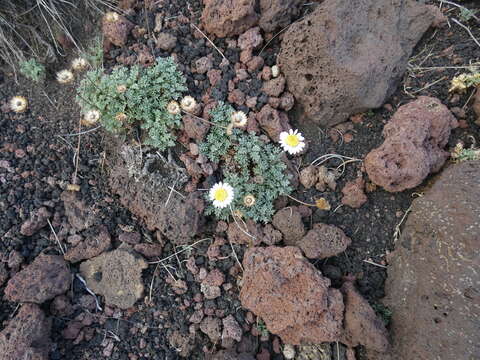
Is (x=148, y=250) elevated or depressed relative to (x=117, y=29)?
depressed

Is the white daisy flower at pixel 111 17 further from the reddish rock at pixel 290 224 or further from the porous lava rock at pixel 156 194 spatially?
the reddish rock at pixel 290 224

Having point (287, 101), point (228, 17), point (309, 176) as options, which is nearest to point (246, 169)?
point (309, 176)

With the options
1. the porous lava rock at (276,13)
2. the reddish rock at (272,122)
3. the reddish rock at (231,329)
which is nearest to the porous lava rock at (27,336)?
the reddish rock at (231,329)

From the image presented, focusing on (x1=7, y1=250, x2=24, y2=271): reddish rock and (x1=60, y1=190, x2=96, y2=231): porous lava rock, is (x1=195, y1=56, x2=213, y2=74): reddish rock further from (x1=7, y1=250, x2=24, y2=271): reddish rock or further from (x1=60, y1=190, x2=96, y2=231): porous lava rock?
(x1=7, y1=250, x2=24, y2=271): reddish rock

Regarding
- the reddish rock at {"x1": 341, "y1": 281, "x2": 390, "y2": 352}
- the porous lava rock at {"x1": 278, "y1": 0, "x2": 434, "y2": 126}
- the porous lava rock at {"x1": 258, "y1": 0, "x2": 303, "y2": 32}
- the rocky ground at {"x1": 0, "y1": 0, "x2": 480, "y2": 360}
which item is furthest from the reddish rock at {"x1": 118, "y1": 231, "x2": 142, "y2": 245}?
the porous lava rock at {"x1": 258, "y1": 0, "x2": 303, "y2": 32}

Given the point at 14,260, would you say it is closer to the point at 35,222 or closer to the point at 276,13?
the point at 35,222
